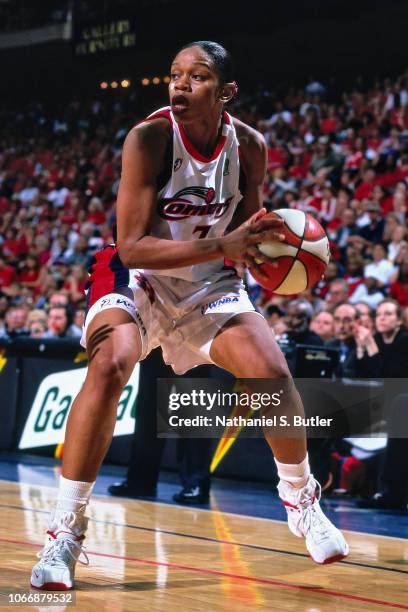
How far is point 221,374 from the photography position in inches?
305

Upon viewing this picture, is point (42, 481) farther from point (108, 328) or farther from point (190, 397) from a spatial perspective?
point (108, 328)

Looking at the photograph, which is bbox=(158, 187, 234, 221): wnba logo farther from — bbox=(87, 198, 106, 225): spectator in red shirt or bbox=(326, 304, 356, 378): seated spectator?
bbox=(87, 198, 106, 225): spectator in red shirt

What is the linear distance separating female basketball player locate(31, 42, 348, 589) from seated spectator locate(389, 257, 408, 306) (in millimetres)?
5692

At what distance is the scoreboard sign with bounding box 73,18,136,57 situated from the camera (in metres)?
→ 17.2

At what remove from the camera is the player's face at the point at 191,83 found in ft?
13.2

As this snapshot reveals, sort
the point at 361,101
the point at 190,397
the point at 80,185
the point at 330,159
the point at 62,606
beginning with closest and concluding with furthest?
the point at 62,606
the point at 190,397
the point at 330,159
the point at 361,101
the point at 80,185

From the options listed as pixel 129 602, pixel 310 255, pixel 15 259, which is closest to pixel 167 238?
pixel 310 255

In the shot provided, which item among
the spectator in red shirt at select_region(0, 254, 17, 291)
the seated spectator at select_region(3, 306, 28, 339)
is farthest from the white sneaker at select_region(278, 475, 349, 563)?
the spectator in red shirt at select_region(0, 254, 17, 291)

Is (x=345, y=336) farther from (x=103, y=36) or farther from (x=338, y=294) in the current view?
(x=103, y=36)

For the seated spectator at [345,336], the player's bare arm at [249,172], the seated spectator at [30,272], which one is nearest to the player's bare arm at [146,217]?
the player's bare arm at [249,172]

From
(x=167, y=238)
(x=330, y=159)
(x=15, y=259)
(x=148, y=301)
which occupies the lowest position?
(x=148, y=301)

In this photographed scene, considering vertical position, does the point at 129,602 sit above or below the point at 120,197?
below

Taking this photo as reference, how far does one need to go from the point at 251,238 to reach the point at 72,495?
1.17m

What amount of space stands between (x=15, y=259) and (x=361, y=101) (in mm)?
6068
